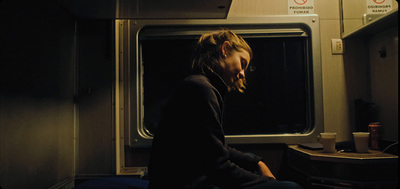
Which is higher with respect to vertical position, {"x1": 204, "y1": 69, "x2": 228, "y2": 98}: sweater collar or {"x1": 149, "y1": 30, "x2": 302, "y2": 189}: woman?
{"x1": 204, "y1": 69, "x2": 228, "y2": 98}: sweater collar

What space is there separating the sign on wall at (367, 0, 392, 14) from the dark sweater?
1829 mm

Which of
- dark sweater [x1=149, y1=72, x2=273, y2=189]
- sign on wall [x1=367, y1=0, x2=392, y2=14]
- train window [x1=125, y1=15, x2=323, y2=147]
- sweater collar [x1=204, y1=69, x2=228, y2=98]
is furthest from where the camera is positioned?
train window [x1=125, y1=15, x2=323, y2=147]

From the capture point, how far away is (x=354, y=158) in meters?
1.53

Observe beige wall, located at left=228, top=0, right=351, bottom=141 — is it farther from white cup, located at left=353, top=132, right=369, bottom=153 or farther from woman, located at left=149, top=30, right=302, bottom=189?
woman, located at left=149, top=30, right=302, bottom=189

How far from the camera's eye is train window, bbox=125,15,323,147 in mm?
2152

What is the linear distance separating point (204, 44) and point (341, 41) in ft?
4.83

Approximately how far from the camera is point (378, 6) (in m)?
2.05

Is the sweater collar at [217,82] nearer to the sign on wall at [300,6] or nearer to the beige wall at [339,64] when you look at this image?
the beige wall at [339,64]

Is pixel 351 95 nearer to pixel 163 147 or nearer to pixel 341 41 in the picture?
pixel 341 41

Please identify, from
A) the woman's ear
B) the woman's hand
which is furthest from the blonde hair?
the woman's hand

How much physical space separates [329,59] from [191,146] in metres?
1.74

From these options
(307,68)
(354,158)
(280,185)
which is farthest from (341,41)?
(280,185)

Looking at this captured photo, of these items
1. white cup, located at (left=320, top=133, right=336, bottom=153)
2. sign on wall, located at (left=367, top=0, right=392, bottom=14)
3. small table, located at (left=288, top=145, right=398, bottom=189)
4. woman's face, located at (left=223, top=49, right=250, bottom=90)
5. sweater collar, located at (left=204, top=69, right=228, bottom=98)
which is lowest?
small table, located at (left=288, top=145, right=398, bottom=189)

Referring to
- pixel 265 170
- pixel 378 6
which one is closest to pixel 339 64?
pixel 378 6
